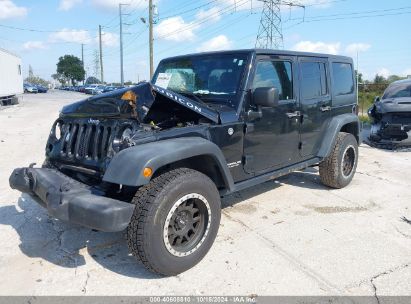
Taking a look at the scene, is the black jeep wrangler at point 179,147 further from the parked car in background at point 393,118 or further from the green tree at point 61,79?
the green tree at point 61,79

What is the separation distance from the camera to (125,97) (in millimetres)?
3512

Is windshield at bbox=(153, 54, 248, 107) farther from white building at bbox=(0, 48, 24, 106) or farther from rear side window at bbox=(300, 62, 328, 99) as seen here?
white building at bbox=(0, 48, 24, 106)

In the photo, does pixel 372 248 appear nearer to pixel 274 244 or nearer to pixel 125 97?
pixel 274 244

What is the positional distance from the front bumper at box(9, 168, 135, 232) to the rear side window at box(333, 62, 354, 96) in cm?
390

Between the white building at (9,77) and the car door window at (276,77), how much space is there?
21.8 m

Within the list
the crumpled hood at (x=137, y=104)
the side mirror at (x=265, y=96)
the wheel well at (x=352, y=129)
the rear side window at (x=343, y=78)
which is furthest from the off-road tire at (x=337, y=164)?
the crumpled hood at (x=137, y=104)

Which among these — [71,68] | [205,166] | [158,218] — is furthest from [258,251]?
[71,68]

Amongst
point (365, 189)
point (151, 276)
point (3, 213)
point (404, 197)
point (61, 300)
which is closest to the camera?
point (61, 300)

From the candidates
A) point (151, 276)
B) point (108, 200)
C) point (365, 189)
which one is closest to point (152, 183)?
point (108, 200)

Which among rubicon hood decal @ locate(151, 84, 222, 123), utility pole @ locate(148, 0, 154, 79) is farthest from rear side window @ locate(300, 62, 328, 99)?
utility pole @ locate(148, 0, 154, 79)

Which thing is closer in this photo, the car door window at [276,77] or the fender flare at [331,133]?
the car door window at [276,77]

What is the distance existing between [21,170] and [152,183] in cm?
140

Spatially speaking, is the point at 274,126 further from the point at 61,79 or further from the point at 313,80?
the point at 61,79

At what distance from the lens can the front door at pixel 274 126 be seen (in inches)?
164
